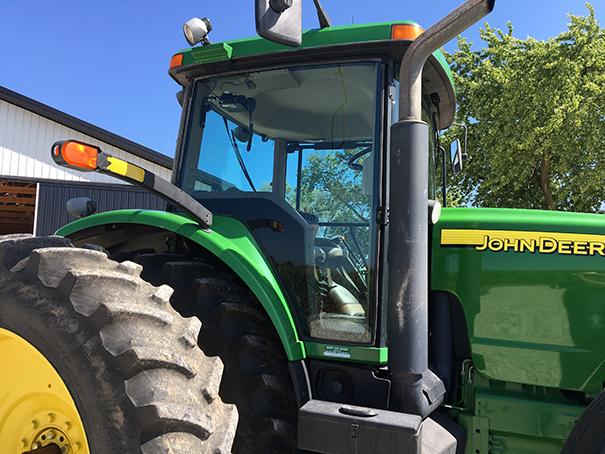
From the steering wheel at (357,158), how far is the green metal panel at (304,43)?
1.52ft

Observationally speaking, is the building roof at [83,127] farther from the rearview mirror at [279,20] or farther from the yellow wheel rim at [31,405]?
the rearview mirror at [279,20]

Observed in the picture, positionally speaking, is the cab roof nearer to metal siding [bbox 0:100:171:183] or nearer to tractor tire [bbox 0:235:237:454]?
tractor tire [bbox 0:235:237:454]

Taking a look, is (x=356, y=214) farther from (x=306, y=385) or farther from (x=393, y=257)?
(x=306, y=385)

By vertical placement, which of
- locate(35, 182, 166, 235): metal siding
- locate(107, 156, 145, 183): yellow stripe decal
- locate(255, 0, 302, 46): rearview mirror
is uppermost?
locate(35, 182, 166, 235): metal siding

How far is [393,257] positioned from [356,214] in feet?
1.19

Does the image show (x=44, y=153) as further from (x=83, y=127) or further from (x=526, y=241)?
(x=526, y=241)

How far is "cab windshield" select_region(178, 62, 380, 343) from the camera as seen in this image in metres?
2.39

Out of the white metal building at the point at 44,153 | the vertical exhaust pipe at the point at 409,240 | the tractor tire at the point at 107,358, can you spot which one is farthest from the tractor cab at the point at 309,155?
the white metal building at the point at 44,153

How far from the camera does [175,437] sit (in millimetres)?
1674

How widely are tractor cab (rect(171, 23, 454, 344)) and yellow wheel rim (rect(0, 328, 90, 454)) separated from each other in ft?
3.18

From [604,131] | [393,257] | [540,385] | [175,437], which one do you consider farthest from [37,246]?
[604,131]

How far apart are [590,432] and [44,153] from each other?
13.7 meters

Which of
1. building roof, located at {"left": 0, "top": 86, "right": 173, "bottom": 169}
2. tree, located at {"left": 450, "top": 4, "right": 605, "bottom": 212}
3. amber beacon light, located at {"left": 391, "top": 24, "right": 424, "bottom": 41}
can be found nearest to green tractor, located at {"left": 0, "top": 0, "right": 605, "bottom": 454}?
amber beacon light, located at {"left": 391, "top": 24, "right": 424, "bottom": 41}

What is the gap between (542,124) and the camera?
13.5 meters
